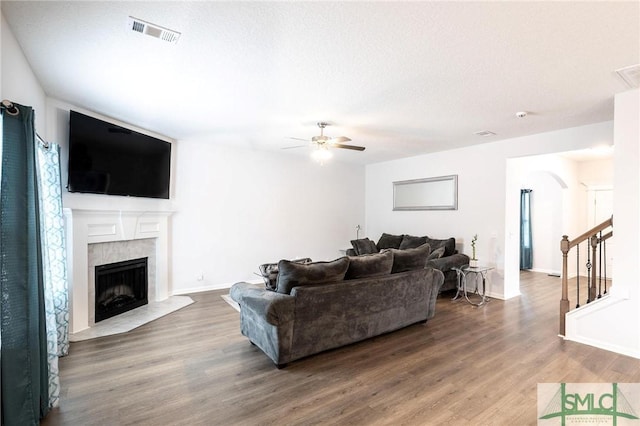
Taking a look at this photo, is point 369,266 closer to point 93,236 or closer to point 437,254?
point 437,254

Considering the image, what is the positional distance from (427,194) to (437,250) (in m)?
1.53

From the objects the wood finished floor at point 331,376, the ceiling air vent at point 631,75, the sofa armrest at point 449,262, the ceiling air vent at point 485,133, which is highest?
the ceiling air vent at point 631,75

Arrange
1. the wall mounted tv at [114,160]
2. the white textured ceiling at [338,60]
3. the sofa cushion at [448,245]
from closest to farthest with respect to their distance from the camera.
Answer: the white textured ceiling at [338,60] → the wall mounted tv at [114,160] → the sofa cushion at [448,245]

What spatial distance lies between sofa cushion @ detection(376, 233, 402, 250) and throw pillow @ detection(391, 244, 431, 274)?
278 cm

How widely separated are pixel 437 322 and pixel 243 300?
2.63 metres

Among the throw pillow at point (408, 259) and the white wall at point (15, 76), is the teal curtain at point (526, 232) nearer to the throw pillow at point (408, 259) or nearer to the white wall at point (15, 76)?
the throw pillow at point (408, 259)

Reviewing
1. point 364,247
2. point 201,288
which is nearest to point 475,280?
point 364,247

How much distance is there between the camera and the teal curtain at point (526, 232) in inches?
317

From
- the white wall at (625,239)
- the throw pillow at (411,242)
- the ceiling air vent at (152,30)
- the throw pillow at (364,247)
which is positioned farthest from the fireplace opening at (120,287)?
the white wall at (625,239)

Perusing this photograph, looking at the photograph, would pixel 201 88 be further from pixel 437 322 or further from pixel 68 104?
pixel 437 322

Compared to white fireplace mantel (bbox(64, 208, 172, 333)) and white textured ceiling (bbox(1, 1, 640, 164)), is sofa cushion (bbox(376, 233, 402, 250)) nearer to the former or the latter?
white textured ceiling (bbox(1, 1, 640, 164))

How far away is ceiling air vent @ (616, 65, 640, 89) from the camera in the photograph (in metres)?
2.74

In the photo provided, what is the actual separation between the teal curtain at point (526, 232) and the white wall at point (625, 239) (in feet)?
16.7

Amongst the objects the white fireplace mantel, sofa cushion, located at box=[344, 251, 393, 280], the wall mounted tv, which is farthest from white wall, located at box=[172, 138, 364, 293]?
sofa cushion, located at box=[344, 251, 393, 280]
